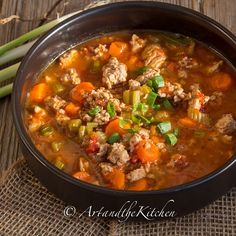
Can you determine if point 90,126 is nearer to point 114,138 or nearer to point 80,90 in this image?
point 114,138

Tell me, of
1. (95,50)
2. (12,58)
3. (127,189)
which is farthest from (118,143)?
(12,58)

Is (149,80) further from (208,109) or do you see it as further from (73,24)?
(73,24)

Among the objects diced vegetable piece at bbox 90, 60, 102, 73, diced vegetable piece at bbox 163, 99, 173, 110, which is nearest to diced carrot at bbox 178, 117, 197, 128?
diced vegetable piece at bbox 163, 99, 173, 110

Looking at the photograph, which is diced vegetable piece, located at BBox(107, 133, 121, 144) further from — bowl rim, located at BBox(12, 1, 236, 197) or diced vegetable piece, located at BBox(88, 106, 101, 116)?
bowl rim, located at BBox(12, 1, 236, 197)

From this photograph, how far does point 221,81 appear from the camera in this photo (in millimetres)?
4133

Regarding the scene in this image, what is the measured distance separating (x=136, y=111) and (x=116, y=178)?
1.75 feet

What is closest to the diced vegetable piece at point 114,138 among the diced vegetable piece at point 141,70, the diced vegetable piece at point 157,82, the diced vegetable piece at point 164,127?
the diced vegetable piece at point 164,127

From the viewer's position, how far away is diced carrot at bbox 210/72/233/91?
4.11 metres

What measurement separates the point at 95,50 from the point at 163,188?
131cm

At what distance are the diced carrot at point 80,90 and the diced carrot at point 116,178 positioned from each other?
635 mm

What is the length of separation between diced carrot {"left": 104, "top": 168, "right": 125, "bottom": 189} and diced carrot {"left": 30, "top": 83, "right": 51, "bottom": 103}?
0.78m

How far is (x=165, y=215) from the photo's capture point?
360 centimetres

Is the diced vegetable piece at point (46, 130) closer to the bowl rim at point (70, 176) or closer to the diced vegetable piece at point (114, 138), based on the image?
the bowl rim at point (70, 176)

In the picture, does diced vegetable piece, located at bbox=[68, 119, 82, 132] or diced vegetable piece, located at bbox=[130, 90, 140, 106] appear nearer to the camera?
diced vegetable piece, located at bbox=[68, 119, 82, 132]
